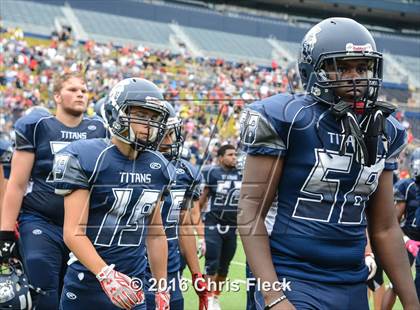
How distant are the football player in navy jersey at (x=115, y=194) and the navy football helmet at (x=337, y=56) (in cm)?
108

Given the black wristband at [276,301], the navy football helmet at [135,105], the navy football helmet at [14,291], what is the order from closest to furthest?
the black wristband at [276,301] < the navy football helmet at [135,105] < the navy football helmet at [14,291]

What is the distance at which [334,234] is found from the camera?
2.55 metres

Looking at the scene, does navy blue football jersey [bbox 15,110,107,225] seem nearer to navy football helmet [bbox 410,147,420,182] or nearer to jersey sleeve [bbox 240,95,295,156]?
jersey sleeve [bbox 240,95,295,156]

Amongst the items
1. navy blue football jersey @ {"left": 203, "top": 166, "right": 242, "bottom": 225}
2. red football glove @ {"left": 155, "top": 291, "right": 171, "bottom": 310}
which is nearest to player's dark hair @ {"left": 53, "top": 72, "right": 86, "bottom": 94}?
red football glove @ {"left": 155, "top": 291, "right": 171, "bottom": 310}

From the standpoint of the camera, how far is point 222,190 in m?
8.62

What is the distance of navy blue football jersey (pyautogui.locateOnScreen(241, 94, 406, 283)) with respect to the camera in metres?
2.44

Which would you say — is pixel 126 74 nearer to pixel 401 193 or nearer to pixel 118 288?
pixel 401 193

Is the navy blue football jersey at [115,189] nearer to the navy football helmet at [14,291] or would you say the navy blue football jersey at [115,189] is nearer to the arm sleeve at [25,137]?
the navy football helmet at [14,291]

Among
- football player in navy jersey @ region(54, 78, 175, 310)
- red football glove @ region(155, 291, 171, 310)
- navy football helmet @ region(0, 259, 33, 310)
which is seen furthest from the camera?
navy football helmet @ region(0, 259, 33, 310)

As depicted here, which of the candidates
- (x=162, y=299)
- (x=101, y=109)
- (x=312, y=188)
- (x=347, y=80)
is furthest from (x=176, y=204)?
(x=347, y=80)

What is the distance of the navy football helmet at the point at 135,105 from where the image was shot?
11.3 feet

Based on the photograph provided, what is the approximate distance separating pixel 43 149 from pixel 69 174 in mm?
1461

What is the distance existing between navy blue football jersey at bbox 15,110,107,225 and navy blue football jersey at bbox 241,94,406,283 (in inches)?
94.0

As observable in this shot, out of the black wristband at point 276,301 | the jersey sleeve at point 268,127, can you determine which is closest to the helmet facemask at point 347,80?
the jersey sleeve at point 268,127
